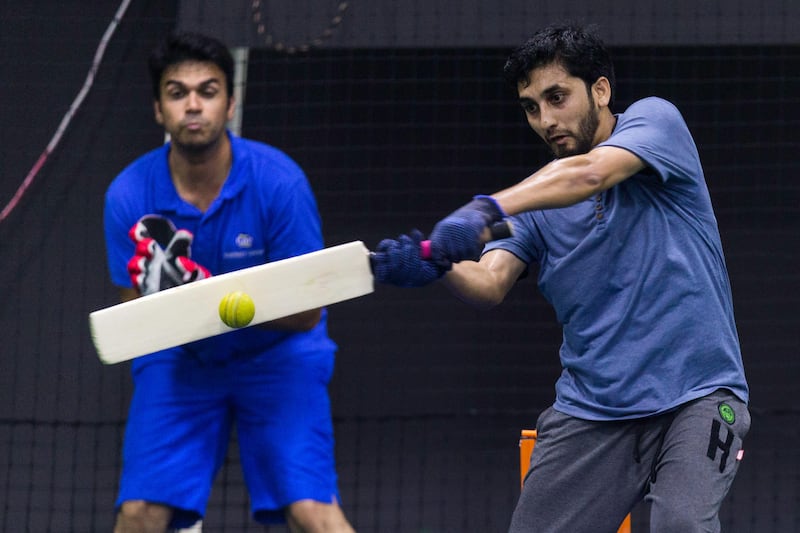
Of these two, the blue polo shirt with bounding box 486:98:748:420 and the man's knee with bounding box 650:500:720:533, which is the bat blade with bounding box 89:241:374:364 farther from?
the man's knee with bounding box 650:500:720:533

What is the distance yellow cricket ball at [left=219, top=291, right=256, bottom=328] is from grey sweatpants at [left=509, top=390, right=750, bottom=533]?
0.75 meters

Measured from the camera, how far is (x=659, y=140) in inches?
110

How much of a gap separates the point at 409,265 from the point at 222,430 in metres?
1.13

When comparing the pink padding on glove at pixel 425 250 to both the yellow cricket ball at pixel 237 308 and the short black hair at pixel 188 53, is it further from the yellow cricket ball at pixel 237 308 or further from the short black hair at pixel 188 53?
the short black hair at pixel 188 53

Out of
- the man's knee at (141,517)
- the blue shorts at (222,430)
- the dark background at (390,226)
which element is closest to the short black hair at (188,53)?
the blue shorts at (222,430)

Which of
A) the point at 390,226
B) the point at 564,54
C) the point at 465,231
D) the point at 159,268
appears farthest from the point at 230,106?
the point at 390,226

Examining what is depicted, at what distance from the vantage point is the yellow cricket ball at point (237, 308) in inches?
115

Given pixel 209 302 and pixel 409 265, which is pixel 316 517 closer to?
pixel 209 302

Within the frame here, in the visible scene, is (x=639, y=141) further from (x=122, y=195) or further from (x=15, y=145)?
(x=15, y=145)

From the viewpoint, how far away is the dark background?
6070mm

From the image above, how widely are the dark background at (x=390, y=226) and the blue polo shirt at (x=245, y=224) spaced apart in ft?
8.13

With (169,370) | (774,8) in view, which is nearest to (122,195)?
(169,370)

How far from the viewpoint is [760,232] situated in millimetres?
6398

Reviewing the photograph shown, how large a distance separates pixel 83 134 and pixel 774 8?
321 centimetres
